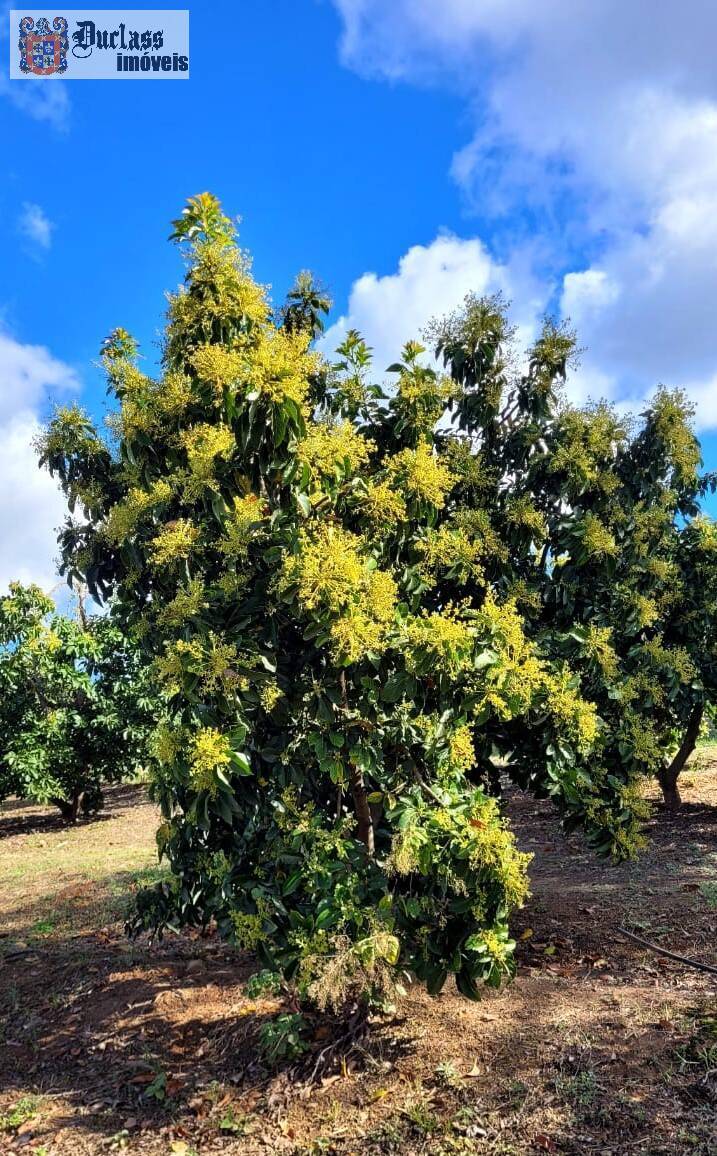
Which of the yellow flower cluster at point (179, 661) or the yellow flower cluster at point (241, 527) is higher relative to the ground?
the yellow flower cluster at point (241, 527)

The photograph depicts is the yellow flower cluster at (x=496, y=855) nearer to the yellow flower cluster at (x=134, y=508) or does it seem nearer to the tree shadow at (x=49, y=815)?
the yellow flower cluster at (x=134, y=508)

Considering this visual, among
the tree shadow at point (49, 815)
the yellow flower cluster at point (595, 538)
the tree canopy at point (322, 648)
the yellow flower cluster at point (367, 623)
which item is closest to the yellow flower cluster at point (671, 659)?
the tree canopy at point (322, 648)

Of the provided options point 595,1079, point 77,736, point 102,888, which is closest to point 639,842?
point 595,1079

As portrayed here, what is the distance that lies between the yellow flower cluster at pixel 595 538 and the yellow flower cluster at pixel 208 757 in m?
2.56

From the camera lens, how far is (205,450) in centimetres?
341

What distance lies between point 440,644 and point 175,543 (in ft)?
4.22

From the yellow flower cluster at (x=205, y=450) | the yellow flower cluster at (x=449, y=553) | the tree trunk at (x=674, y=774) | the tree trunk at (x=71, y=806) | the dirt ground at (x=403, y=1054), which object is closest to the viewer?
the dirt ground at (x=403, y=1054)

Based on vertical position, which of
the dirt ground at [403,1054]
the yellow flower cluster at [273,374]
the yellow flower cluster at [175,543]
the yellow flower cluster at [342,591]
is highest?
the yellow flower cluster at [273,374]

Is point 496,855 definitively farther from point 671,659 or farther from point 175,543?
point 671,659

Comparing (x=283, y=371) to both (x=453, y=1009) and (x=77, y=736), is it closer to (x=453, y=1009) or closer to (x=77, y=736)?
(x=453, y=1009)

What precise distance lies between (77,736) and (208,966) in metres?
7.11

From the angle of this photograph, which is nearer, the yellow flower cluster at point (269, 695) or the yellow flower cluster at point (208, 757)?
the yellow flower cluster at point (208, 757)

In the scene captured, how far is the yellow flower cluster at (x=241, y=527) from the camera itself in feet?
11.4

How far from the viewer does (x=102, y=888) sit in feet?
24.4
